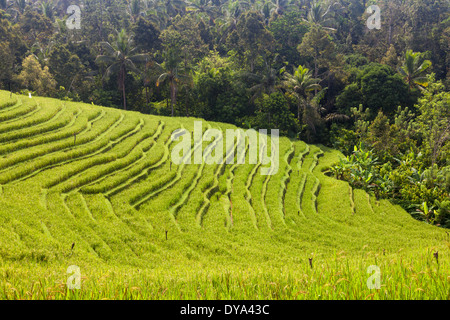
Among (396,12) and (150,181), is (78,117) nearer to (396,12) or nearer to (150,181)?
(150,181)

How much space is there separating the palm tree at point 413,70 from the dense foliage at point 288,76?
85mm

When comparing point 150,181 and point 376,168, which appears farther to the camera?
point 376,168

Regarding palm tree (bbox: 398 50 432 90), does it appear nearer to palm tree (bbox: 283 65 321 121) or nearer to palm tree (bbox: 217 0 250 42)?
palm tree (bbox: 283 65 321 121)

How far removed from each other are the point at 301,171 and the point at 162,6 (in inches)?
1235

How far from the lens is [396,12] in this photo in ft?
102

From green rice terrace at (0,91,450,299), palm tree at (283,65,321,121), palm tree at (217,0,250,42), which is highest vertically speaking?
palm tree at (217,0,250,42)

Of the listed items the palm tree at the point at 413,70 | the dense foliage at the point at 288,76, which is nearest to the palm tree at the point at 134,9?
the dense foliage at the point at 288,76

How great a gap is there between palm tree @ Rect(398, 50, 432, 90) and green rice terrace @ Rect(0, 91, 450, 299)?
35.4 ft

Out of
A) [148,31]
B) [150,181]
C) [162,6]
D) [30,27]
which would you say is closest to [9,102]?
[150,181]
